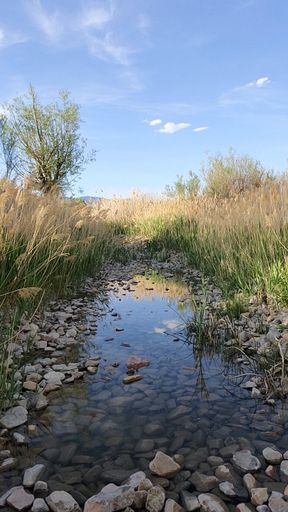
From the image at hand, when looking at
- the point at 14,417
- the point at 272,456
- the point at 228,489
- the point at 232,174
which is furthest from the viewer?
the point at 232,174

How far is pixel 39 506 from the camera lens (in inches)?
66.9

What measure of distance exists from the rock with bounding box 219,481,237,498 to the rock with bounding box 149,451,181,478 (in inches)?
9.0

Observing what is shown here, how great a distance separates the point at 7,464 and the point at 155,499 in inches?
31.1

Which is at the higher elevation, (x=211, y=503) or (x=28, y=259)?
(x=28, y=259)

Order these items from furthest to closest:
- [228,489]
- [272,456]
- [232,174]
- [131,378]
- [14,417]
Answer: [232,174]
[131,378]
[14,417]
[272,456]
[228,489]

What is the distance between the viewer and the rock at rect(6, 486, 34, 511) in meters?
1.71

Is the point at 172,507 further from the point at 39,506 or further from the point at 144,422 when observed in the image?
the point at 144,422

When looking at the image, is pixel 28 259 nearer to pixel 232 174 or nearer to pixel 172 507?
pixel 172 507

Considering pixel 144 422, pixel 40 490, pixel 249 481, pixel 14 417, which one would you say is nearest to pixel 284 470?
pixel 249 481

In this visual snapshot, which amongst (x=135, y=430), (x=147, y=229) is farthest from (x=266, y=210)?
(x=147, y=229)

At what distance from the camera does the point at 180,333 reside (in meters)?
4.16

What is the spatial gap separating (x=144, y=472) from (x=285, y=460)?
712 mm

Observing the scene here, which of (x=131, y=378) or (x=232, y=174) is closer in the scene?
(x=131, y=378)

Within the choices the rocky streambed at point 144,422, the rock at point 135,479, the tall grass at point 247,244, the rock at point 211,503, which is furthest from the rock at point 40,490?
the tall grass at point 247,244
